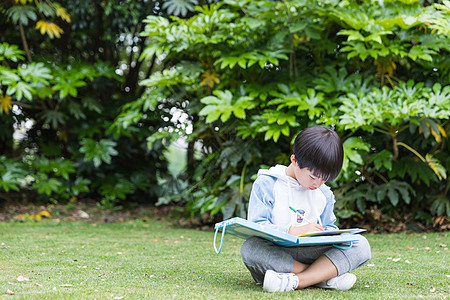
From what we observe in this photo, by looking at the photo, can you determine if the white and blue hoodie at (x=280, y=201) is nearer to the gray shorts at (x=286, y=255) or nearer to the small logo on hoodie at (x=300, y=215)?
the small logo on hoodie at (x=300, y=215)

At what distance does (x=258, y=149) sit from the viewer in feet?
15.0

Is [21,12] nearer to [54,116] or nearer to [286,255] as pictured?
[54,116]

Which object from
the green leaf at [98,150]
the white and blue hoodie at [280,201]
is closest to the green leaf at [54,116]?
the green leaf at [98,150]

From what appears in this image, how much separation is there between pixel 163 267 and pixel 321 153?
121cm

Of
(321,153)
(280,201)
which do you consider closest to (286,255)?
(280,201)

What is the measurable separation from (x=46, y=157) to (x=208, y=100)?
2964mm

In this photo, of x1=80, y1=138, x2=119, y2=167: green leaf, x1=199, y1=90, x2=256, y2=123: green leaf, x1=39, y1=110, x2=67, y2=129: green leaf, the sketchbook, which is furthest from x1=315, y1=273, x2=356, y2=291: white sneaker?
x1=39, y1=110, x2=67, y2=129: green leaf

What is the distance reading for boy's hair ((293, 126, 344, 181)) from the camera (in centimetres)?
209

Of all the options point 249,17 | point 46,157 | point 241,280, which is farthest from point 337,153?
point 46,157

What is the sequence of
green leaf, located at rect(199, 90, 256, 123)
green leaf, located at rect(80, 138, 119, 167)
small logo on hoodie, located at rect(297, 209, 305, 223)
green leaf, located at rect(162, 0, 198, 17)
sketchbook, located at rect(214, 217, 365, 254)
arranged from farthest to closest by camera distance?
green leaf, located at rect(80, 138, 119, 167)
green leaf, located at rect(162, 0, 198, 17)
green leaf, located at rect(199, 90, 256, 123)
small logo on hoodie, located at rect(297, 209, 305, 223)
sketchbook, located at rect(214, 217, 365, 254)

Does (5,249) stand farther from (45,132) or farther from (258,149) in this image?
(45,132)

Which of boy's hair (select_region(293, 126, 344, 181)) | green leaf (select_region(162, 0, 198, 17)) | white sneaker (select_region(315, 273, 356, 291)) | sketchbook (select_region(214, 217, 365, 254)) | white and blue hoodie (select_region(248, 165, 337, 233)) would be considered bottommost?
white sneaker (select_region(315, 273, 356, 291))

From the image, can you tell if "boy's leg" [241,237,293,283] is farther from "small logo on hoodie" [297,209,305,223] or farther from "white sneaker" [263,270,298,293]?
"small logo on hoodie" [297,209,305,223]

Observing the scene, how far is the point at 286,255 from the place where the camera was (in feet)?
7.32
